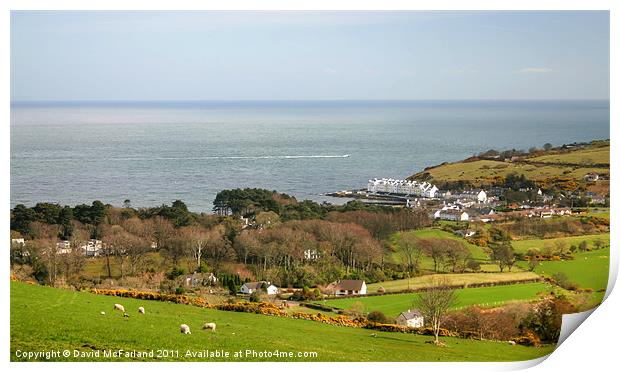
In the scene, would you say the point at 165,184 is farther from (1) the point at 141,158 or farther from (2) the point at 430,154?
(2) the point at 430,154

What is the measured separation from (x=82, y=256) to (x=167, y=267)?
1.37m

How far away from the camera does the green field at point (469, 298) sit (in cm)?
1280

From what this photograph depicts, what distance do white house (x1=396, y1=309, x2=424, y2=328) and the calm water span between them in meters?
2.78

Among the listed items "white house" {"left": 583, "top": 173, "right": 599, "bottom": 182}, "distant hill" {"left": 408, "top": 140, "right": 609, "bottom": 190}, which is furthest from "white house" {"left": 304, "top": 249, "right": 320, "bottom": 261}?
"white house" {"left": 583, "top": 173, "right": 599, "bottom": 182}

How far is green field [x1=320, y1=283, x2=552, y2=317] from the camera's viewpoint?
1280 cm

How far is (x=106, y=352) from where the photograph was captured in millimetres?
11117

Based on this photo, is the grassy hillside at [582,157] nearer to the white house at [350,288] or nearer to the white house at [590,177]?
the white house at [590,177]

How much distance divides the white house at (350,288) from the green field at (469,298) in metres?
0.15

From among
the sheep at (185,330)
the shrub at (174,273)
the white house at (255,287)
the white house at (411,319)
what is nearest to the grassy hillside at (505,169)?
the white house at (411,319)

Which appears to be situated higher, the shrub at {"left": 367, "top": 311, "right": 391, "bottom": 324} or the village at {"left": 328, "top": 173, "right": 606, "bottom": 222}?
the village at {"left": 328, "top": 173, "right": 606, "bottom": 222}

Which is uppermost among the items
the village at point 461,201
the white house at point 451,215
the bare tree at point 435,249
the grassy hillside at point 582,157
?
the grassy hillside at point 582,157

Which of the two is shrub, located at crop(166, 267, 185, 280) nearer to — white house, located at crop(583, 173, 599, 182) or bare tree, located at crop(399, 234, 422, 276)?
bare tree, located at crop(399, 234, 422, 276)

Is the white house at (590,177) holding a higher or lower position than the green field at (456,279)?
higher
